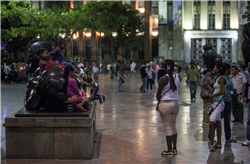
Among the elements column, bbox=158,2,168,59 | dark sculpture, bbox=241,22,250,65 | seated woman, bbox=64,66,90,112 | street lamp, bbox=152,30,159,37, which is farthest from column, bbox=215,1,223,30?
seated woman, bbox=64,66,90,112

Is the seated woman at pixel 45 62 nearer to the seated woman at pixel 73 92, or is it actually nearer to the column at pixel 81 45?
the seated woman at pixel 73 92

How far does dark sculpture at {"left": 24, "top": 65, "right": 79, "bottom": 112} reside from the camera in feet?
23.1

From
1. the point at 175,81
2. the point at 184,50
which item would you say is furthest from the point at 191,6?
the point at 175,81

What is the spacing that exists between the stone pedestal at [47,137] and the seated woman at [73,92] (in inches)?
18.7

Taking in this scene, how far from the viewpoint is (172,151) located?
23.7ft

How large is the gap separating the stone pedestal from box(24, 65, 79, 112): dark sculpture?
39 centimetres

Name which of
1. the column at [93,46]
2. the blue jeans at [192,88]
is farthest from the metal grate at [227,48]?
the blue jeans at [192,88]

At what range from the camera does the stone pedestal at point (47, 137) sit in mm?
6715

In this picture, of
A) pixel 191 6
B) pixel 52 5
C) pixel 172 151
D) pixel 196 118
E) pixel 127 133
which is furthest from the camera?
pixel 52 5

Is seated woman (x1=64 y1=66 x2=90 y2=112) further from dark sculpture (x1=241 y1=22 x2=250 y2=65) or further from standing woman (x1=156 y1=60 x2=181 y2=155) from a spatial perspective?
dark sculpture (x1=241 y1=22 x2=250 y2=65)

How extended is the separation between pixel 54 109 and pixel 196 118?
590 centimetres

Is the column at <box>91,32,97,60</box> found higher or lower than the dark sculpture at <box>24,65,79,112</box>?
higher

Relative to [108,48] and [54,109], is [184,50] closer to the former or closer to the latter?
[108,48]

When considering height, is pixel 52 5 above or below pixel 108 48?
above
